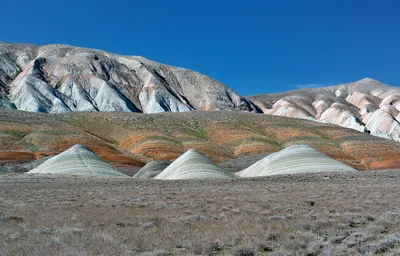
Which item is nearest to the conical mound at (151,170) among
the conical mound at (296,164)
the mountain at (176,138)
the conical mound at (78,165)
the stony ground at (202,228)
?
the conical mound at (78,165)

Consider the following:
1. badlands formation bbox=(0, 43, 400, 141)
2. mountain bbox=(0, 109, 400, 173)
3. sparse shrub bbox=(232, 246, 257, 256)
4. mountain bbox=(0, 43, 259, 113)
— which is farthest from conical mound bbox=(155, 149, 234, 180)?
mountain bbox=(0, 43, 259, 113)

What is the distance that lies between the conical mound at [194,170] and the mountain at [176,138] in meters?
18.3

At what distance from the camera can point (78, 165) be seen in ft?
169

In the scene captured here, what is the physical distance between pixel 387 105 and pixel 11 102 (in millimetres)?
153240

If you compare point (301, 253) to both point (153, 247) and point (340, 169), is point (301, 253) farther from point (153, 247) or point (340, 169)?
A: point (340, 169)

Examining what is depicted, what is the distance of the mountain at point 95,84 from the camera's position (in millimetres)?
145250

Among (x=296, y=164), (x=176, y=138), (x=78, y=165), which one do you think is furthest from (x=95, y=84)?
(x=296, y=164)

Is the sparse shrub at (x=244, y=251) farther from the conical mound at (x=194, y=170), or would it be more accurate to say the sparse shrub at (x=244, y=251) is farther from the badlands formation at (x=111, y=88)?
the badlands formation at (x=111, y=88)

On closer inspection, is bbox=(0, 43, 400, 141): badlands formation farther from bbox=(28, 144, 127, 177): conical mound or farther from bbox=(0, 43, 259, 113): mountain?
bbox=(28, 144, 127, 177): conical mound

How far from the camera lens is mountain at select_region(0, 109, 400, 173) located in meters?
78.4

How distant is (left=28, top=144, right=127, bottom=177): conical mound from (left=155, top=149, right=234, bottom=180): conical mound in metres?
7.02

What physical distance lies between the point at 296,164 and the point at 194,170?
1192cm

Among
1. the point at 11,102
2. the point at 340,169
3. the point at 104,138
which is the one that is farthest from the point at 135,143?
the point at 11,102

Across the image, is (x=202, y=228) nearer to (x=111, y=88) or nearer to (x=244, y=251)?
(x=244, y=251)
